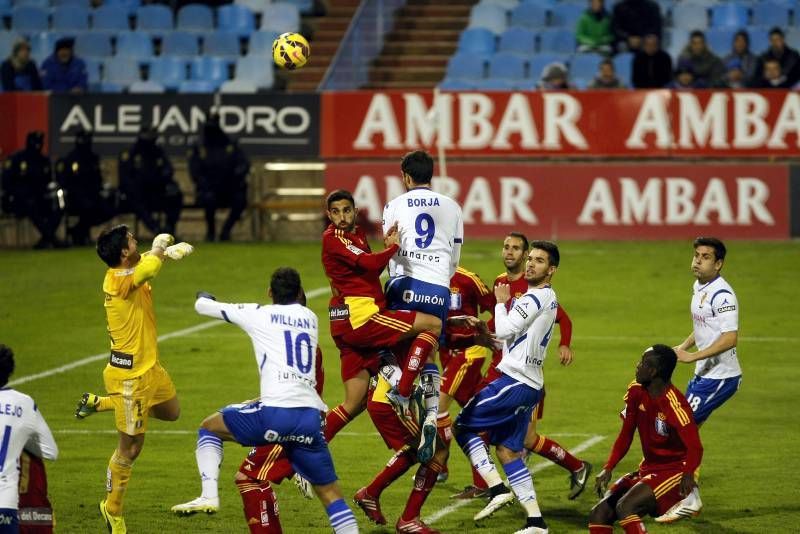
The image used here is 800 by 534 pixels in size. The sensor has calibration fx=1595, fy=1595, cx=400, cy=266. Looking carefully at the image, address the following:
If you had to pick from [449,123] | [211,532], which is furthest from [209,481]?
[449,123]

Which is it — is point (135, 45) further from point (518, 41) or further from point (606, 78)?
point (606, 78)

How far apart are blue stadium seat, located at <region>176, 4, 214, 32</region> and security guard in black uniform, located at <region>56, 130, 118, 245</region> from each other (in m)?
6.23

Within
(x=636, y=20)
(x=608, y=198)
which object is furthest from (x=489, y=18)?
(x=608, y=198)

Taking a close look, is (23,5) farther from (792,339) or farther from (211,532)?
(211,532)

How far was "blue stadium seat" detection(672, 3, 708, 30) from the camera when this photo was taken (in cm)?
3102

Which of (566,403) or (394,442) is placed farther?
(566,403)

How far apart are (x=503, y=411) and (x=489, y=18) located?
21949mm

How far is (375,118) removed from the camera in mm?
28328

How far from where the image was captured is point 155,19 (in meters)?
33.4

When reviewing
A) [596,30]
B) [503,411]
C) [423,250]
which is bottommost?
[503,411]

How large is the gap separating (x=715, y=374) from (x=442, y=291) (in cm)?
219

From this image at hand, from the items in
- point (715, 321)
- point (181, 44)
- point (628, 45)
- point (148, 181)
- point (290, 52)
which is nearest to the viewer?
point (715, 321)

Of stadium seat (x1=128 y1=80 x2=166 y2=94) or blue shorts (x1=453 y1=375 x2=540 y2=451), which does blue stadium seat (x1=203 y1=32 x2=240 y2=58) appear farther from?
blue shorts (x1=453 y1=375 x2=540 y2=451)

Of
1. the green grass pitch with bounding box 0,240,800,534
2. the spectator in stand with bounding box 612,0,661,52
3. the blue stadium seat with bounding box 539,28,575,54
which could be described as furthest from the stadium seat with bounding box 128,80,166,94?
the spectator in stand with bounding box 612,0,661,52
